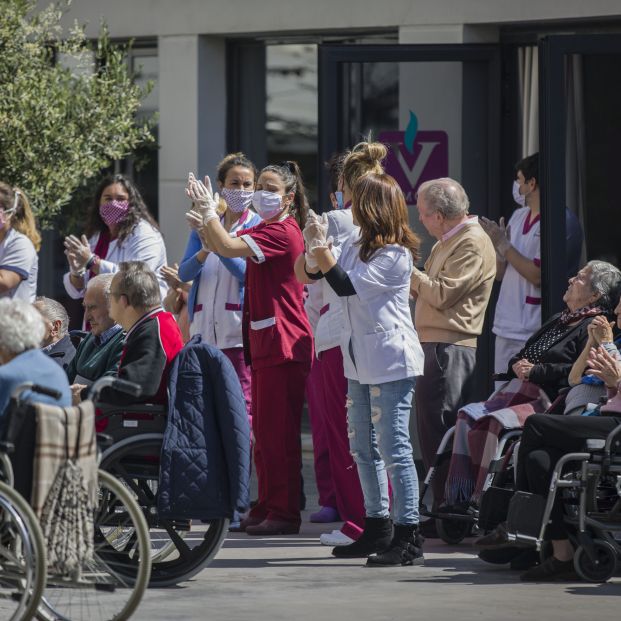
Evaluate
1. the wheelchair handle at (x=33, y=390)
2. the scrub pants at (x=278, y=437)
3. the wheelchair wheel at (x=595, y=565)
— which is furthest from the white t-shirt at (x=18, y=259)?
the wheelchair wheel at (x=595, y=565)

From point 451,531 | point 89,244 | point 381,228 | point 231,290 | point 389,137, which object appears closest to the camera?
point 381,228

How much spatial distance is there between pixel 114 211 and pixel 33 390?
397 centimetres

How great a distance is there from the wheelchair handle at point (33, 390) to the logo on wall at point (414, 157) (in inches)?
197

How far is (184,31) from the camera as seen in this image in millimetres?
12391

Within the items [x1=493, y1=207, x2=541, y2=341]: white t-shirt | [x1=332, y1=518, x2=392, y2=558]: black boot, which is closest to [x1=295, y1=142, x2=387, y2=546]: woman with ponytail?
[x1=332, y1=518, x2=392, y2=558]: black boot

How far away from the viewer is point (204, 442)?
22.7 ft

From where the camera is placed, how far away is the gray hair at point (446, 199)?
8492 millimetres

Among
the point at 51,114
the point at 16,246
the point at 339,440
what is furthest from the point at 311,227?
the point at 51,114

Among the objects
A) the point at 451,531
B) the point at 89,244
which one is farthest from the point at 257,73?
the point at 451,531

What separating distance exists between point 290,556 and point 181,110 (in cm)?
539

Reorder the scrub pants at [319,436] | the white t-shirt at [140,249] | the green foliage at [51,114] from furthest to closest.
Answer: the green foliage at [51,114] → the white t-shirt at [140,249] → the scrub pants at [319,436]

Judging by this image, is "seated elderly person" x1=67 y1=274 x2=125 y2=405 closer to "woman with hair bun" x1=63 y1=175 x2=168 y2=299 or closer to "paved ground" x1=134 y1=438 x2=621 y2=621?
"paved ground" x1=134 y1=438 x2=621 y2=621

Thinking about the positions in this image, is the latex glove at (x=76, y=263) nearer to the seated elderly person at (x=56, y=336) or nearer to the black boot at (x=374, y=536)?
the seated elderly person at (x=56, y=336)

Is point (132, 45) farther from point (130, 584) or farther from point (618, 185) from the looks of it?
point (130, 584)
